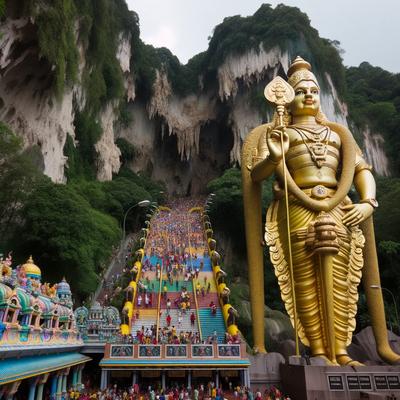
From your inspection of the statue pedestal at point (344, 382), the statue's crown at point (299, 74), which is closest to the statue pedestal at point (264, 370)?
the statue pedestal at point (344, 382)

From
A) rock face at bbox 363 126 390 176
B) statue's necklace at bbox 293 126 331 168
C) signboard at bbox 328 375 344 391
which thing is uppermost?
rock face at bbox 363 126 390 176

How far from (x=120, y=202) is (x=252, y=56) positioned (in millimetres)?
16291

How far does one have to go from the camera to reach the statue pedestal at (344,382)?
746 cm

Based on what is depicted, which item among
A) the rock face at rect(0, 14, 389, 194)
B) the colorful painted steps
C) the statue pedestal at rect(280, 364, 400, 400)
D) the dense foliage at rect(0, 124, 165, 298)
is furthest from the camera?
the rock face at rect(0, 14, 389, 194)

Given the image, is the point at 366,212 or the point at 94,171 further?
the point at 94,171

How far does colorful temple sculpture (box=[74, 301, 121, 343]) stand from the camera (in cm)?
1108

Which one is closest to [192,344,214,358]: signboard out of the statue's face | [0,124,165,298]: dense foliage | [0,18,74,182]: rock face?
the statue's face

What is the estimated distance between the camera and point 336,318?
29.3 ft

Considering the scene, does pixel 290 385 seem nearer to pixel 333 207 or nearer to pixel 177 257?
pixel 333 207

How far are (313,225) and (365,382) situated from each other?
322 centimetres

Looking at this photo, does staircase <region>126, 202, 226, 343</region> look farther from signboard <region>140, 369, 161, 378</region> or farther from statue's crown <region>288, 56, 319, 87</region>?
statue's crown <region>288, 56, 319, 87</region>

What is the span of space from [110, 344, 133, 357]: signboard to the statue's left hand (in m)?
5.94

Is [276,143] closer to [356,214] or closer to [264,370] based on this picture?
[356,214]

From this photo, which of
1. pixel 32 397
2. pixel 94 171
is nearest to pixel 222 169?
pixel 94 171
